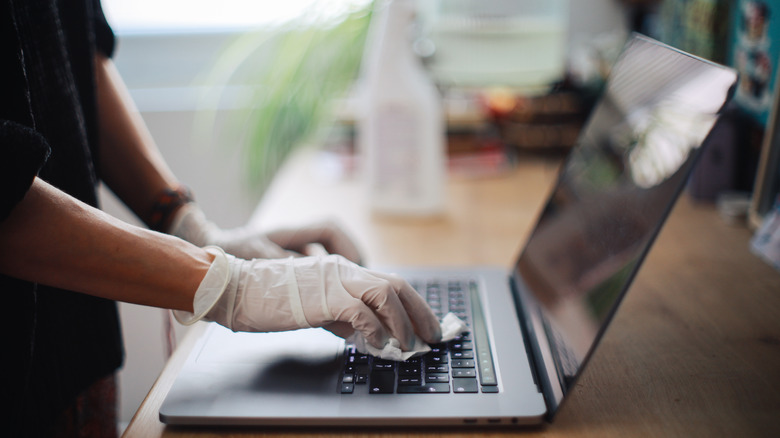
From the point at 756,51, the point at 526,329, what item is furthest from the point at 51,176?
the point at 756,51

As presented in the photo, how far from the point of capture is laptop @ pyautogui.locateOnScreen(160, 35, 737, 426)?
55 centimetres

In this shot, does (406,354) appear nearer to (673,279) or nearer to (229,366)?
(229,366)

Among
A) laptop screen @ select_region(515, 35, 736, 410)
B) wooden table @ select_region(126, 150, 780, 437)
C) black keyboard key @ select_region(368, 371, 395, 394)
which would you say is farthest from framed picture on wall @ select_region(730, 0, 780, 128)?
black keyboard key @ select_region(368, 371, 395, 394)

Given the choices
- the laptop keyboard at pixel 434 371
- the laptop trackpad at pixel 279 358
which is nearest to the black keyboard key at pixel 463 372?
the laptop keyboard at pixel 434 371

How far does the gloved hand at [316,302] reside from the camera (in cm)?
61

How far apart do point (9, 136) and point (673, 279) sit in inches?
33.1

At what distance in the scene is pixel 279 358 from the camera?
0.65 m

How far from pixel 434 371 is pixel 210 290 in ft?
0.77

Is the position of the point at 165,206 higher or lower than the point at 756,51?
lower

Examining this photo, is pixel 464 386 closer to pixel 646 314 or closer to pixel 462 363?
pixel 462 363

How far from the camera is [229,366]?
2.08 ft

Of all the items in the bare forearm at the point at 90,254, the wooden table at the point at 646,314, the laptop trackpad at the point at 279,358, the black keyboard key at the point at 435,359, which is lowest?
the wooden table at the point at 646,314

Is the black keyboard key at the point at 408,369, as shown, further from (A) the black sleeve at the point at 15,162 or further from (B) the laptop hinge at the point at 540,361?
(A) the black sleeve at the point at 15,162

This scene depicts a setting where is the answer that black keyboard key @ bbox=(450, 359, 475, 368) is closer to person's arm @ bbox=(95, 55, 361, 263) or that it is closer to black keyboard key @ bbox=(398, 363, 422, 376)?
black keyboard key @ bbox=(398, 363, 422, 376)
